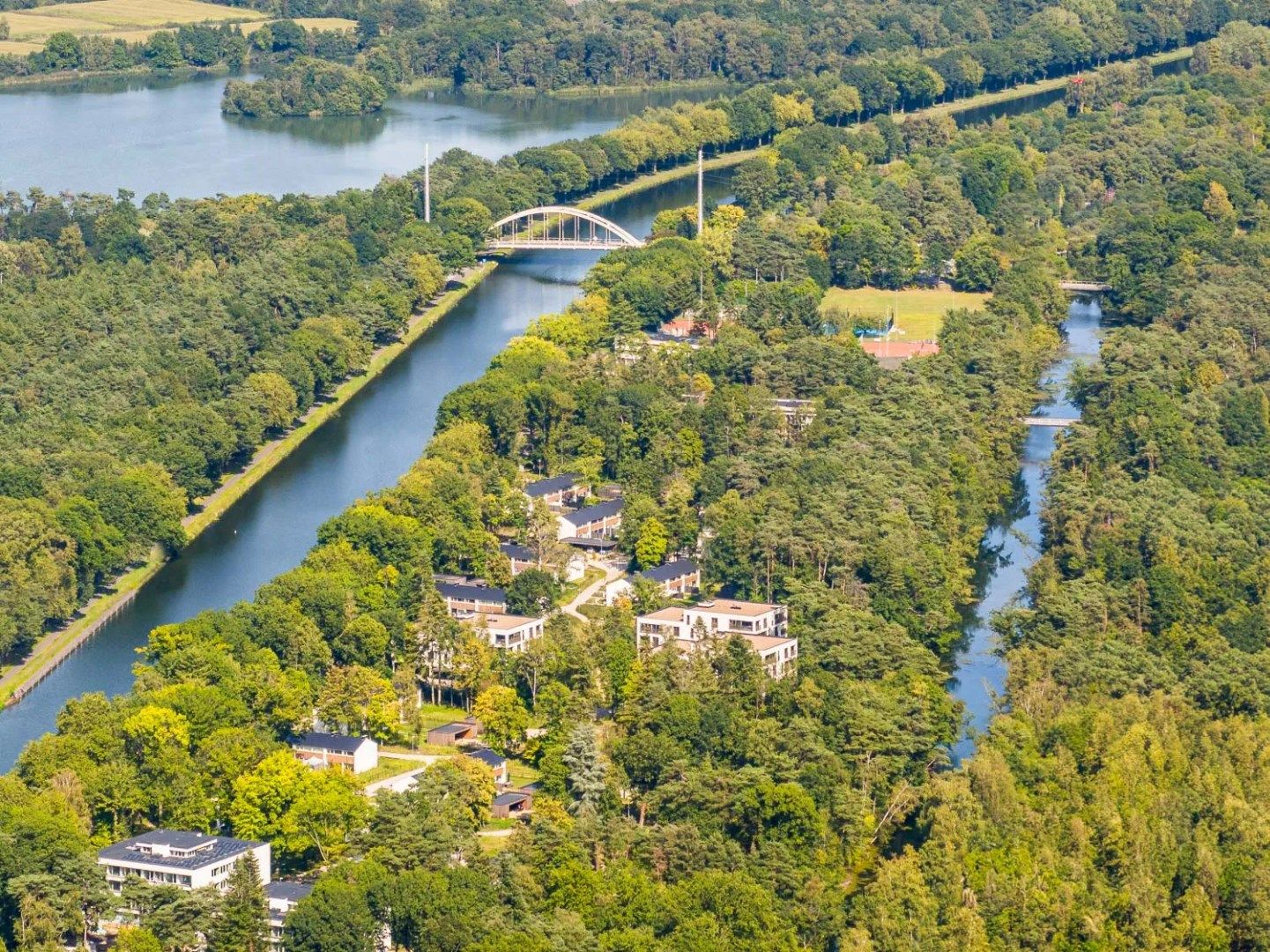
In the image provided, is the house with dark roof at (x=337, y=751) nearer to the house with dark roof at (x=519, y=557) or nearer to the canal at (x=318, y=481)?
the canal at (x=318, y=481)

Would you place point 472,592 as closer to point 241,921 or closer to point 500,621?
point 500,621

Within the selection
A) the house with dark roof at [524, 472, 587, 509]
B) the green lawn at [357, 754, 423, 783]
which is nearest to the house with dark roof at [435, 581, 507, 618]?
the house with dark roof at [524, 472, 587, 509]

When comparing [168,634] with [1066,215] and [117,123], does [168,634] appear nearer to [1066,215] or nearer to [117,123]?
[1066,215]

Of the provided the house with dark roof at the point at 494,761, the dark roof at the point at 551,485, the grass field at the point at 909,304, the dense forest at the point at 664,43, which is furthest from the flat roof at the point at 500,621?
the dense forest at the point at 664,43

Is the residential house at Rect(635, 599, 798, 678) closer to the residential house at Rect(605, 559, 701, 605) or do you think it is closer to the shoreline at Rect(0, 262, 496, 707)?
the residential house at Rect(605, 559, 701, 605)

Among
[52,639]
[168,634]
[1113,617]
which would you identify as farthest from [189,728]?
[1113,617]

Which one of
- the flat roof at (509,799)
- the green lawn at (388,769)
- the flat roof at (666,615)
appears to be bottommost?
the green lawn at (388,769)
